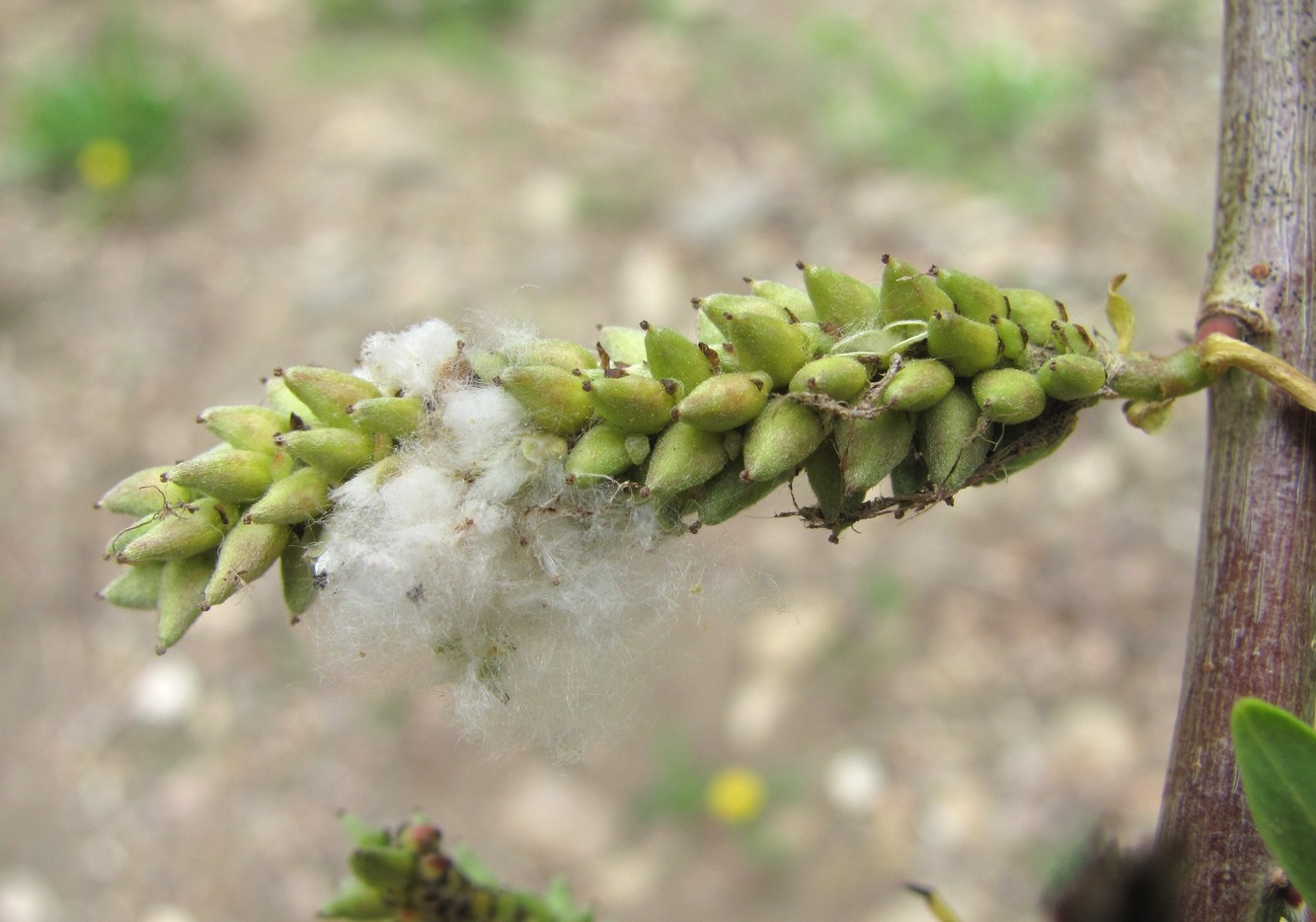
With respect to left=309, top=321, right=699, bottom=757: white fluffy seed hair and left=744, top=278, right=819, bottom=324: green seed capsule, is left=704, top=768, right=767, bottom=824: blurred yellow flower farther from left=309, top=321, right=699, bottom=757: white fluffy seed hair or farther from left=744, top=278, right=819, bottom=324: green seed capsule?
left=744, top=278, right=819, bottom=324: green seed capsule

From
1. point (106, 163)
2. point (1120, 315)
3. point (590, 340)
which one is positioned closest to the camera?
point (1120, 315)

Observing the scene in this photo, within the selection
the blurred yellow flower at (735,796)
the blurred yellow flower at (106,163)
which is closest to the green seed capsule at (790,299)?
the blurred yellow flower at (735,796)

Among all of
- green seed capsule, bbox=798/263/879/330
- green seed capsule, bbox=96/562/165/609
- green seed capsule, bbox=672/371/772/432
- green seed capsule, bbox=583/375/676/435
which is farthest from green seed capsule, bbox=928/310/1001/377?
green seed capsule, bbox=96/562/165/609

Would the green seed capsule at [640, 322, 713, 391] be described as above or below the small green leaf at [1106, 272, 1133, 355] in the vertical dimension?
below

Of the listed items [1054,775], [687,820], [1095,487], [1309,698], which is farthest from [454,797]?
[1309,698]

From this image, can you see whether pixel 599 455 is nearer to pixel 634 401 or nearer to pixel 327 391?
pixel 634 401

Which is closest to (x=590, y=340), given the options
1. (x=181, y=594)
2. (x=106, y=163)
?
(x=106, y=163)

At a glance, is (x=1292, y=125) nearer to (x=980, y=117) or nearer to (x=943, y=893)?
(x=943, y=893)
